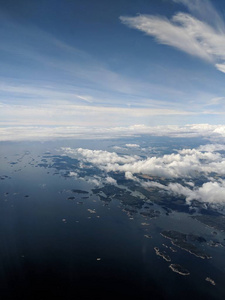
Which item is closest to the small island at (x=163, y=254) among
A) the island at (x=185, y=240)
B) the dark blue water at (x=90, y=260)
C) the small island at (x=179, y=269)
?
the dark blue water at (x=90, y=260)

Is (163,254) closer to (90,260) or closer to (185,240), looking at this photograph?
(185,240)

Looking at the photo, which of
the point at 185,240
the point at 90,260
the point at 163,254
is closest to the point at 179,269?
the point at 163,254

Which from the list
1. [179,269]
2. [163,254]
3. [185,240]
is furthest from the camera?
[185,240]

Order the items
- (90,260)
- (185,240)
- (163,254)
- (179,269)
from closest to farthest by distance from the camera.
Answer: (179,269) < (90,260) < (163,254) < (185,240)


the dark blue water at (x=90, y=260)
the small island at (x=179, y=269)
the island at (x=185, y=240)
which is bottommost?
the island at (x=185, y=240)

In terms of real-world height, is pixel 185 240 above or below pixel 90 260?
below

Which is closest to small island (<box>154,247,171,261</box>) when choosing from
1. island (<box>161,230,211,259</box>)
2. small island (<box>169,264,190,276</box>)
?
small island (<box>169,264,190,276</box>)

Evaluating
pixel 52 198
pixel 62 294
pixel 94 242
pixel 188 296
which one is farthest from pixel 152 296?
pixel 52 198

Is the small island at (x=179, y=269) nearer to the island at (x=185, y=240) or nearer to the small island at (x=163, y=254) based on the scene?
the small island at (x=163, y=254)
